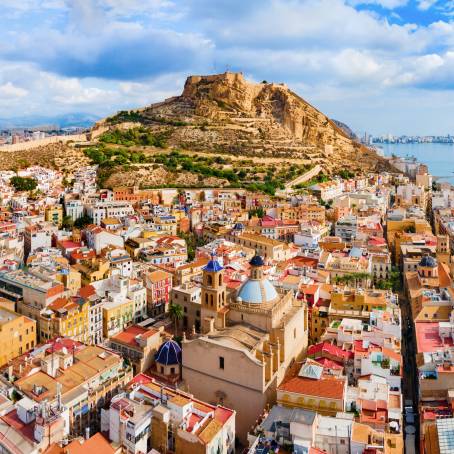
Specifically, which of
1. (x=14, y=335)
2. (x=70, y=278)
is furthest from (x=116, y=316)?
(x=14, y=335)

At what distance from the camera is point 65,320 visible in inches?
899

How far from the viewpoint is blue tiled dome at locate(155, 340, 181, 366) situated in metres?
20.7

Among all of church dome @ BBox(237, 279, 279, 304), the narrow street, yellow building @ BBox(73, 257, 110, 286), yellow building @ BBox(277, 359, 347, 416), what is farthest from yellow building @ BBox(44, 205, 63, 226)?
yellow building @ BBox(277, 359, 347, 416)

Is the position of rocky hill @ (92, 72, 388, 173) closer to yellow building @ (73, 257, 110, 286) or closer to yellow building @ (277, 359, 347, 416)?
Result: yellow building @ (73, 257, 110, 286)

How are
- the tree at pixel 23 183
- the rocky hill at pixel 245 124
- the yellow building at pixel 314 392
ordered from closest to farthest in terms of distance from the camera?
the yellow building at pixel 314 392, the tree at pixel 23 183, the rocky hill at pixel 245 124

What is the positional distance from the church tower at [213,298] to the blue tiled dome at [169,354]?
1418 millimetres

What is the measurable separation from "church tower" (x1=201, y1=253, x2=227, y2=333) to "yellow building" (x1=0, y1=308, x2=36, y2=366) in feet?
23.5

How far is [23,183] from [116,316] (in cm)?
3107

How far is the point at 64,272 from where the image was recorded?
1096 inches

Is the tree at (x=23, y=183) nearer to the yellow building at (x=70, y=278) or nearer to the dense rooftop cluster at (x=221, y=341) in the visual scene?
the dense rooftop cluster at (x=221, y=341)

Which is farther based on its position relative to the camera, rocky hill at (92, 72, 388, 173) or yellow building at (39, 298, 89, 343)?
rocky hill at (92, 72, 388, 173)

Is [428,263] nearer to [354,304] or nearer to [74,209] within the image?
[354,304]

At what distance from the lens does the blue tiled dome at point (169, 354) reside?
815 inches

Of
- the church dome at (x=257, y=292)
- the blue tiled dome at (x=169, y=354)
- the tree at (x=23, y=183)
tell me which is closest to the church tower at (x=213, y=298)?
the church dome at (x=257, y=292)
